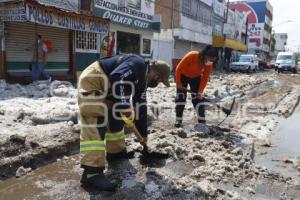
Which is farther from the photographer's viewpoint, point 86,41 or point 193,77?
point 86,41

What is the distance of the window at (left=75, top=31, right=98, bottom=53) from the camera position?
1556cm

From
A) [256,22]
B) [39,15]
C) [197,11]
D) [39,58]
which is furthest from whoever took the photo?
[256,22]

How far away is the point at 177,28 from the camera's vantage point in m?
27.0

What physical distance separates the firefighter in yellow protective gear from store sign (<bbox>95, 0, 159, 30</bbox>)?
13527 mm

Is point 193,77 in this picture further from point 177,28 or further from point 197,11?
point 197,11

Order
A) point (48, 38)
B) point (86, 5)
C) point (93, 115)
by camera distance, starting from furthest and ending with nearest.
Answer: point (86, 5) → point (48, 38) → point (93, 115)

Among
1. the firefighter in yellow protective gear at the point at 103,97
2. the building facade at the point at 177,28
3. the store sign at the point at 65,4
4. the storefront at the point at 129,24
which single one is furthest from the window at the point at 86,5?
the firefighter in yellow protective gear at the point at 103,97

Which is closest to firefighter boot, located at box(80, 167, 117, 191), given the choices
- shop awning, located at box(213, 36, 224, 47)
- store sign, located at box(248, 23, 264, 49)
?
shop awning, located at box(213, 36, 224, 47)

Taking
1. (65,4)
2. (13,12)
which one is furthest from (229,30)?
(13,12)

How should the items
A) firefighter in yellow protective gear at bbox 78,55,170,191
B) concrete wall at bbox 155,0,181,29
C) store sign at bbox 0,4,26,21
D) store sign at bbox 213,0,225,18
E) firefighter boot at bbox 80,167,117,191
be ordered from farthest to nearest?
store sign at bbox 213,0,225,18
concrete wall at bbox 155,0,181,29
store sign at bbox 0,4,26,21
firefighter boot at bbox 80,167,117,191
firefighter in yellow protective gear at bbox 78,55,170,191

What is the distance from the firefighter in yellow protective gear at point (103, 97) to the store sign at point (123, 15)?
13527 millimetres

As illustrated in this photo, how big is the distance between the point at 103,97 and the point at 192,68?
318 centimetres

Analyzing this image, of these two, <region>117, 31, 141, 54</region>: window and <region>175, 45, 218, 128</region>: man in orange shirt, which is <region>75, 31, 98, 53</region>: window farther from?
<region>175, 45, 218, 128</region>: man in orange shirt

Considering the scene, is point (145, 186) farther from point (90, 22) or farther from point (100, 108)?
point (90, 22)
